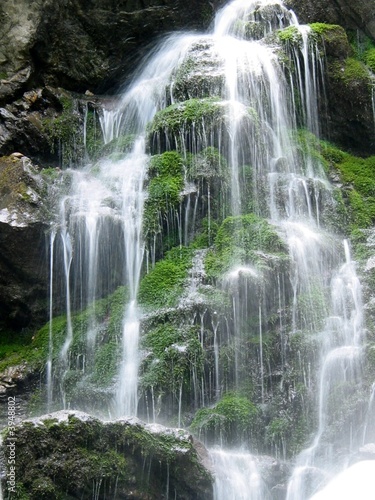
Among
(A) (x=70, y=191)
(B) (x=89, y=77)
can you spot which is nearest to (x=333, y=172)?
(A) (x=70, y=191)

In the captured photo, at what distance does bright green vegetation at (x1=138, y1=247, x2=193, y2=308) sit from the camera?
10.4 meters

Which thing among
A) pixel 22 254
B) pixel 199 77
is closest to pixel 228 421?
pixel 22 254

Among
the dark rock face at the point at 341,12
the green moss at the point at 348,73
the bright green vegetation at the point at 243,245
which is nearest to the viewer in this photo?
the bright green vegetation at the point at 243,245

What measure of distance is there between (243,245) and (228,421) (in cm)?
304

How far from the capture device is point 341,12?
53.3 feet

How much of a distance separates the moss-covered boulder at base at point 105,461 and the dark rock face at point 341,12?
38.7 feet

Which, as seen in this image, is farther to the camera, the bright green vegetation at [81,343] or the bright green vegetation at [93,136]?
the bright green vegetation at [93,136]

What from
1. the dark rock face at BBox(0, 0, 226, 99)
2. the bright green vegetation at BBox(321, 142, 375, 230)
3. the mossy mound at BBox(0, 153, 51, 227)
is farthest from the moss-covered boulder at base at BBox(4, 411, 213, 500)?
the dark rock face at BBox(0, 0, 226, 99)

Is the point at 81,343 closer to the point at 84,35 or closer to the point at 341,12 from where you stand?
the point at 84,35

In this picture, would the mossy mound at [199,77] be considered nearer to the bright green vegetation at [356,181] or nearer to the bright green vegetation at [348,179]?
the bright green vegetation at [348,179]

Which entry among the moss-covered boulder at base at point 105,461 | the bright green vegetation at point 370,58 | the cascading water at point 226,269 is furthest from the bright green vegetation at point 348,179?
the moss-covered boulder at base at point 105,461

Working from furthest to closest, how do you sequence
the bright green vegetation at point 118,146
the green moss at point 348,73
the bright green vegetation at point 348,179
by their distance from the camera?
the green moss at point 348,73 < the bright green vegetation at point 118,146 < the bright green vegetation at point 348,179

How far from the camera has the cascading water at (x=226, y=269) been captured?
358 inches

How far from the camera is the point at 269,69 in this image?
46.6 feet
